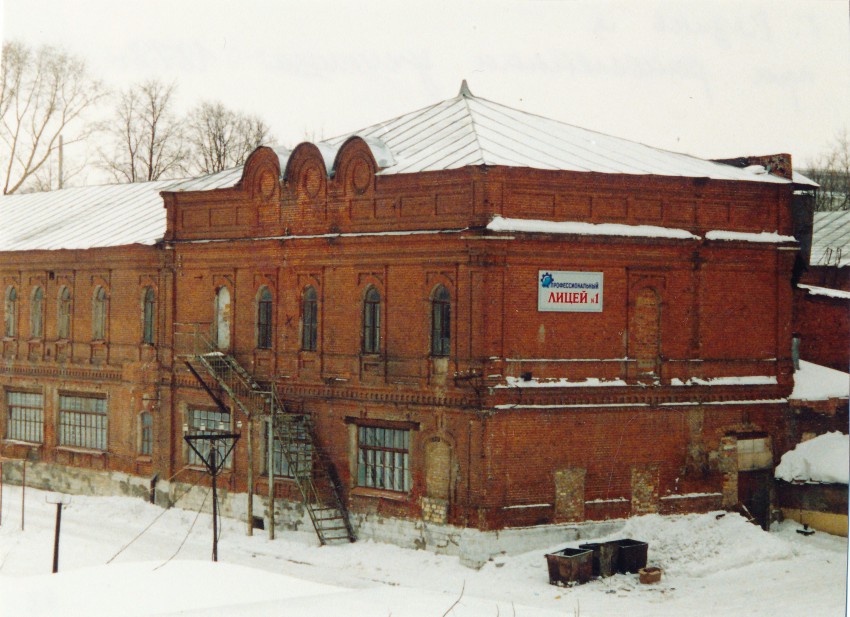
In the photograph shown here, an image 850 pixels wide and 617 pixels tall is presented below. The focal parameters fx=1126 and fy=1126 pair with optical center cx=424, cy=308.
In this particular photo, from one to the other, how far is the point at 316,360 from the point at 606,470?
23.9 feet

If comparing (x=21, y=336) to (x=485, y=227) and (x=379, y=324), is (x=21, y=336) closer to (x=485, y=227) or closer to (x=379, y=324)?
(x=379, y=324)

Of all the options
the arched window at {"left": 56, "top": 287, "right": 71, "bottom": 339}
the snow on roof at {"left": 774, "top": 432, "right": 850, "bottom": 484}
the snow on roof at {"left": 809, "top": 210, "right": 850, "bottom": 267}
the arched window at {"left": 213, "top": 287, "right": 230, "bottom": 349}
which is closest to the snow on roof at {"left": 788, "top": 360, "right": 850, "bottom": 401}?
the snow on roof at {"left": 774, "top": 432, "right": 850, "bottom": 484}

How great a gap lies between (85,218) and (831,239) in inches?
970

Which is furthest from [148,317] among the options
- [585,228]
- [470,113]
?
[585,228]

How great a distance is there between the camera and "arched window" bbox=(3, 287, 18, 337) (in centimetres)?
3503

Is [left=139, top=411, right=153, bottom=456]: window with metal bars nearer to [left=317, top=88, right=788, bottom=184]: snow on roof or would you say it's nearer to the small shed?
[left=317, top=88, right=788, bottom=184]: snow on roof

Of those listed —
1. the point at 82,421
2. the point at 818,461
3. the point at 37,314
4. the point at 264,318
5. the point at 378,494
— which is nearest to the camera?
the point at 378,494

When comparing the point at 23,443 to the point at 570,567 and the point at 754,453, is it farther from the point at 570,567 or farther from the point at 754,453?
the point at 754,453

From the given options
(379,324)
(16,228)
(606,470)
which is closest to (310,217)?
(379,324)

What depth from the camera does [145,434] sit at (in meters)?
31.6

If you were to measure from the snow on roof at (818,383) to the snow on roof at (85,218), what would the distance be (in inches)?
682

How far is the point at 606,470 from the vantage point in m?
24.7

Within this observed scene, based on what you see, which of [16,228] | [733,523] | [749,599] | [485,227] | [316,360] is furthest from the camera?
[16,228]

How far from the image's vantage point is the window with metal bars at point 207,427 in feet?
94.4
